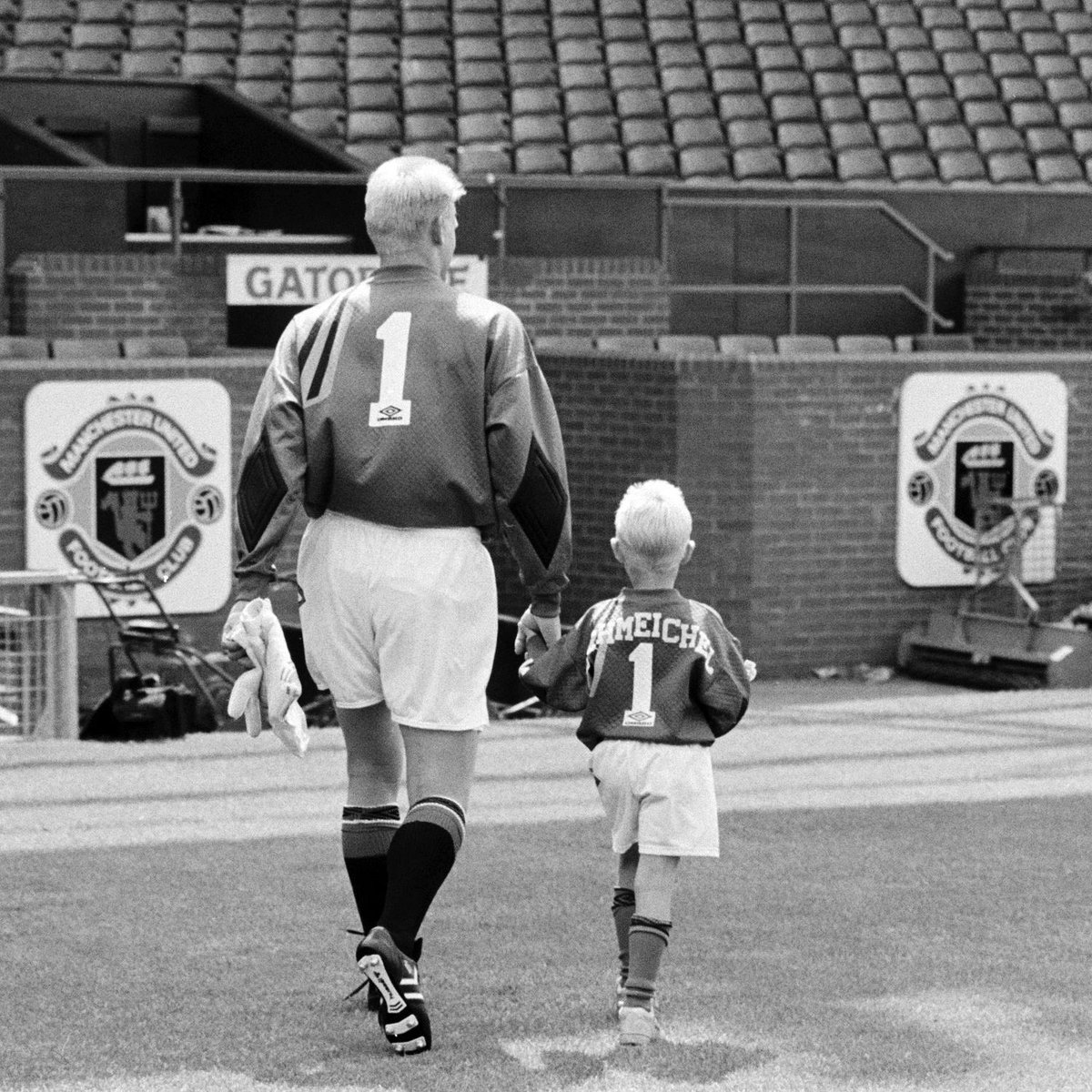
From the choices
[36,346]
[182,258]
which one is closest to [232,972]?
[36,346]

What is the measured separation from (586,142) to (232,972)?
13.0 m

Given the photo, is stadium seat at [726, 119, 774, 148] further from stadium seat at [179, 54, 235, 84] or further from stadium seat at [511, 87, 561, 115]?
stadium seat at [179, 54, 235, 84]

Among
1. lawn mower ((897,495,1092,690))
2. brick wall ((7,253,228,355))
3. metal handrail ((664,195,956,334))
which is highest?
metal handrail ((664,195,956,334))

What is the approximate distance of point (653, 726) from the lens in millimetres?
4625

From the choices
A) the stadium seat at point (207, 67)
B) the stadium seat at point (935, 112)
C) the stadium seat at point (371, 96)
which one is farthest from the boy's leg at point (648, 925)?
the stadium seat at point (935, 112)

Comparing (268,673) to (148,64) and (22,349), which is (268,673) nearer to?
(22,349)

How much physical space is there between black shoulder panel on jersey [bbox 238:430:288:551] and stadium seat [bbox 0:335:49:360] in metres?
8.19

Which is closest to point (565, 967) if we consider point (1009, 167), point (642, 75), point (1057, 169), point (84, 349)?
point (84, 349)

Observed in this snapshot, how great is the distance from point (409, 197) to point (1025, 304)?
A: 12.9 meters

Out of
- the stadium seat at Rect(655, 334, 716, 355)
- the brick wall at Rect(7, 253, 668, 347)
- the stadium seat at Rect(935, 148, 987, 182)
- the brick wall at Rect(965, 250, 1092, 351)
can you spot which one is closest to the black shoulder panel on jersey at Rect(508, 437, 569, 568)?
the brick wall at Rect(7, 253, 668, 347)

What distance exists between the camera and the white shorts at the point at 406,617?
14.9 feet

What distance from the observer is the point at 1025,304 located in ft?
55.7

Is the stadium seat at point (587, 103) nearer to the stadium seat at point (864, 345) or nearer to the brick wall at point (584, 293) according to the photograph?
the brick wall at point (584, 293)

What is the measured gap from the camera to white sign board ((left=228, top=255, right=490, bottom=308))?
44.7 feet
